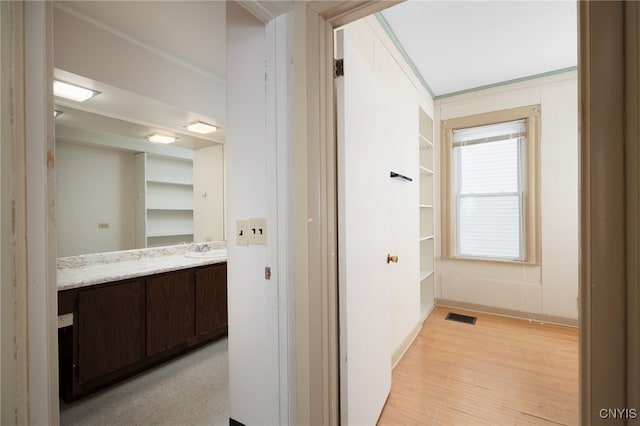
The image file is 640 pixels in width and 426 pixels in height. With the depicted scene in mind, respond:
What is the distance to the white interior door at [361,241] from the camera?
1.26 m

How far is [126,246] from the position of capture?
2.52 metres

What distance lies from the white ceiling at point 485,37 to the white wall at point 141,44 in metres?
1.38

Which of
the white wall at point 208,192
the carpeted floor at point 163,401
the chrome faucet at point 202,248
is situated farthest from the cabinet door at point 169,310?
the white wall at point 208,192

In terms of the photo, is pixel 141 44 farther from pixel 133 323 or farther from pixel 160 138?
pixel 133 323

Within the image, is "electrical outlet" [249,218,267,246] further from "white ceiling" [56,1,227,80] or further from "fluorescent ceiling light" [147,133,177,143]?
"fluorescent ceiling light" [147,133,177,143]

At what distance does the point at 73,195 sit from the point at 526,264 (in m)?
4.58

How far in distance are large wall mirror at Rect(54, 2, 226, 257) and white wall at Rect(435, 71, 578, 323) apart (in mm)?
3250

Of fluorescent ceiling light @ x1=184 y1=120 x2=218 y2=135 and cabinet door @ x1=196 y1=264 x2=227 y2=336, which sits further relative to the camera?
fluorescent ceiling light @ x1=184 y1=120 x2=218 y2=135

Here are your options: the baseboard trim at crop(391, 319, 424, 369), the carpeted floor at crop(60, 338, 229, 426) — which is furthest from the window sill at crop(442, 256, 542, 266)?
the carpeted floor at crop(60, 338, 229, 426)

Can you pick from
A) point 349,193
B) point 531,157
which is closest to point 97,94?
point 349,193

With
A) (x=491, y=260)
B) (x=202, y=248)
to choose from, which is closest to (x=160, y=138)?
(x=202, y=248)

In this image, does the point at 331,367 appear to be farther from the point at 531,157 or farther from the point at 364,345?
the point at 531,157

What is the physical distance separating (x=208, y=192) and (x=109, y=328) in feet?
5.41

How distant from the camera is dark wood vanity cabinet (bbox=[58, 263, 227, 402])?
69.3 inches
